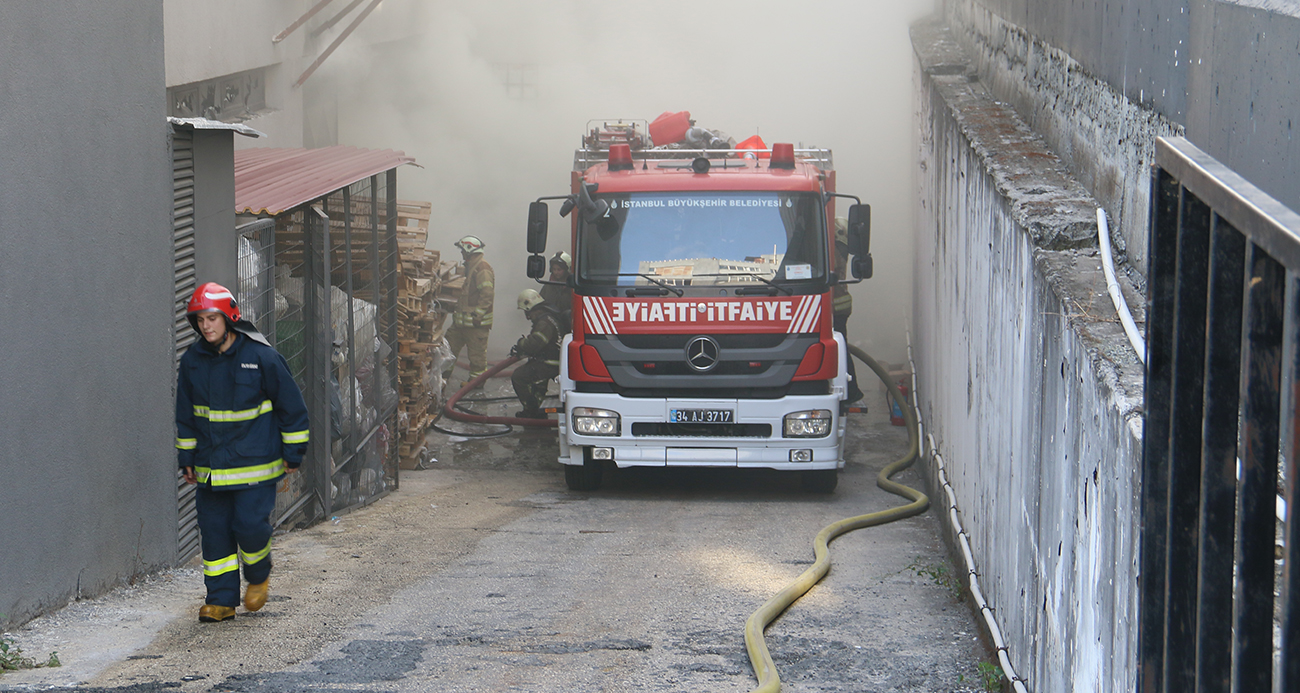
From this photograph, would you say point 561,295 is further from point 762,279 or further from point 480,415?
point 762,279

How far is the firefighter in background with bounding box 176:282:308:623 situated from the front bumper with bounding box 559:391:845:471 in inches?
165

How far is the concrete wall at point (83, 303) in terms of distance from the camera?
16.1ft

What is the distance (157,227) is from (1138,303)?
4506 mm

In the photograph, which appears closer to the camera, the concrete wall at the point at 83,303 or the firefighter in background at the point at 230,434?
the concrete wall at the point at 83,303

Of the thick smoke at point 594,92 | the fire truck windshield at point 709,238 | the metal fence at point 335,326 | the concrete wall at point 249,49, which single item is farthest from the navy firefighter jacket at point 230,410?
the thick smoke at point 594,92

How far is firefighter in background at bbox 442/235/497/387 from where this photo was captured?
15.2 metres

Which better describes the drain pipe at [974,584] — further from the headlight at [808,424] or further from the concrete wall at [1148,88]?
the concrete wall at [1148,88]

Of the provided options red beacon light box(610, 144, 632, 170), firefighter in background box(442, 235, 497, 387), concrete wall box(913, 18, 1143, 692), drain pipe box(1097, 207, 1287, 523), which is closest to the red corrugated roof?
red beacon light box(610, 144, 632, 170)

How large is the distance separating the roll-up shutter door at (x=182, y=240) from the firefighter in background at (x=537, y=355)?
242 inches

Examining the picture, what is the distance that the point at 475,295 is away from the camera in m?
15.4

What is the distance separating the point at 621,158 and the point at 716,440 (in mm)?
2325

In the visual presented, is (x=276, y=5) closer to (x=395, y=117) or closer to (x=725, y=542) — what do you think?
(x=395, y=117)

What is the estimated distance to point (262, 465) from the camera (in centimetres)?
550

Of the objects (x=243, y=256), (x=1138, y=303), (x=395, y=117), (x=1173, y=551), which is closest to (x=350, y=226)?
(x=243, y=256)
